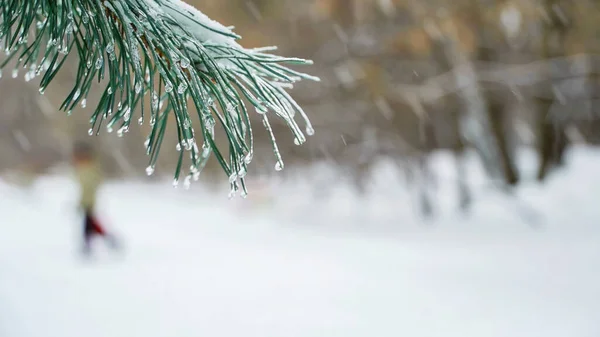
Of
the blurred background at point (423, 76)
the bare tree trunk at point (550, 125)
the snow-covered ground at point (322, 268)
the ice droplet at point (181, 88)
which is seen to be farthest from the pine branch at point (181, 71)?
the bare tree trunk at point (550, 125)

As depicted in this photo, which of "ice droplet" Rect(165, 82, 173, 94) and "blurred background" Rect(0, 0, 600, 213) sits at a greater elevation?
"blurred background" Rect(0, 0, 600, 213)

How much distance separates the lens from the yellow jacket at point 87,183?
804 centimetres

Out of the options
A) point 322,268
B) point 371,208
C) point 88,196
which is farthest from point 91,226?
point 371,208

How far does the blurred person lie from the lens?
798 cm

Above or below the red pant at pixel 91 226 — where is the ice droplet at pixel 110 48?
above

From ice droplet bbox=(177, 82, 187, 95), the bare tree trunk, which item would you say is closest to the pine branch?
ice droplet bbox=(177, 82, 187, 95)

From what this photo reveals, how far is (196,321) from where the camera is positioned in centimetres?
573

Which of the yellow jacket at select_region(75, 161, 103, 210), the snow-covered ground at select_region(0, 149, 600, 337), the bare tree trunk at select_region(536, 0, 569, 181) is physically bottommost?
the snow-covered ground at select_region(0, 149, 600, 337)

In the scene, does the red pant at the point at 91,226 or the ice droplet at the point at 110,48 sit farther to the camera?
the red pant at the point at 91,226

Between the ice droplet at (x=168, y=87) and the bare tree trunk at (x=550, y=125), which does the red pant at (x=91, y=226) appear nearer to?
the ice droplet at (x=168, y=87)

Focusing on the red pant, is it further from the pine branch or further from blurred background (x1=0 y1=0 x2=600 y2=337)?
the pine branch

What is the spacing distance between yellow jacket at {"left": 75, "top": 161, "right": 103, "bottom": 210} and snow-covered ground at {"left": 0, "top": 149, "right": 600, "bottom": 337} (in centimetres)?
94

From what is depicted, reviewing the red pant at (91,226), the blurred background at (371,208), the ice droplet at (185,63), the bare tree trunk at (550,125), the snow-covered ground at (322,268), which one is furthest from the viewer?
the bare tree trunk at (550,125)

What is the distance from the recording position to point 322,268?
26.3ft
